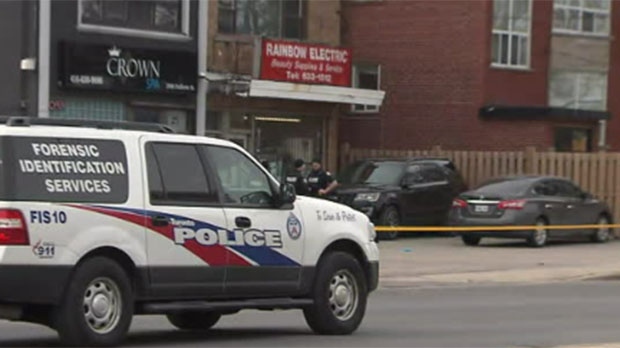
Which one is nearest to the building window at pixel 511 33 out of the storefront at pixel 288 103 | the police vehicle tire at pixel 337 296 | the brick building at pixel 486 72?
the brick building at pixel 486 72

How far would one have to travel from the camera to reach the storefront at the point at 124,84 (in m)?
27.3

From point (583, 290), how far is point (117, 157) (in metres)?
10.9

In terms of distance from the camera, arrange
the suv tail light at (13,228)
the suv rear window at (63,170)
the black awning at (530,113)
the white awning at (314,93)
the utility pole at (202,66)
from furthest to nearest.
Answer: the black awning at (530,113) → the white awning at (314,93) → the utility pole at (202,66) → the suv rear window at (63,170) → the suv tail light at (13,228)

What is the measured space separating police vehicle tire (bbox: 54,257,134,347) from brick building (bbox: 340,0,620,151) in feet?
82.8

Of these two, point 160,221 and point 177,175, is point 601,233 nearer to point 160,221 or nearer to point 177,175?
point 177,175

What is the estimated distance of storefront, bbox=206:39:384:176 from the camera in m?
31.3

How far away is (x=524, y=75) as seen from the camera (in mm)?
36938

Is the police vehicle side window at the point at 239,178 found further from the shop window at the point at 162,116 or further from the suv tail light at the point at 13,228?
the shop window at the point at 162,116

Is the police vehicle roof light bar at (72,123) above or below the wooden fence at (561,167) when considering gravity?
above

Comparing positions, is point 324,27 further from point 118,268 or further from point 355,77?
point 118,268

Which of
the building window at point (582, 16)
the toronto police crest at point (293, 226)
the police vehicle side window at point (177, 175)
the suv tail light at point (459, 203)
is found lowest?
the suv tail light at point (459, 203)

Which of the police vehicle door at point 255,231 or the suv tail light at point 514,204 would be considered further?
the suv tail light at point 514,204

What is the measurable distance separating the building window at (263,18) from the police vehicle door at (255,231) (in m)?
18.8

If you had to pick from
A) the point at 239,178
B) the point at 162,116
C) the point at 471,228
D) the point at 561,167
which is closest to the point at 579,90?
the point at 561,167
